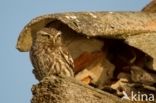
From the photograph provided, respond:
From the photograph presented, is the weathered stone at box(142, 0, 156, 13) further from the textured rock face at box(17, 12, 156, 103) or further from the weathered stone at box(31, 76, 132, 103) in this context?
the weathered stone at box(31, 76, 132, 103)

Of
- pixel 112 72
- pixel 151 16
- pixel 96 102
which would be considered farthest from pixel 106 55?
pixel 96 102

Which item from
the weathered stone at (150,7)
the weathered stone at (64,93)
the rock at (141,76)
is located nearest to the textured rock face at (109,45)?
the rock at (141,76)

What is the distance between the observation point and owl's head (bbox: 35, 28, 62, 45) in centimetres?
579

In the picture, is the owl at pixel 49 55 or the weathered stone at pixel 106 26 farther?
the owl at pixel 49 55

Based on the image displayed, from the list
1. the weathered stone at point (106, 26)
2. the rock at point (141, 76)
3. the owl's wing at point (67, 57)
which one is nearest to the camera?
the weathered stone at point (106, 26)

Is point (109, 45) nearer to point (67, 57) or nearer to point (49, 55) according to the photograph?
point (67, 57)

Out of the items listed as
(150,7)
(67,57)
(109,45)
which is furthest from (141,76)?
(150,7)

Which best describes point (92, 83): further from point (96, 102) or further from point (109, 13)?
point (96, 102)

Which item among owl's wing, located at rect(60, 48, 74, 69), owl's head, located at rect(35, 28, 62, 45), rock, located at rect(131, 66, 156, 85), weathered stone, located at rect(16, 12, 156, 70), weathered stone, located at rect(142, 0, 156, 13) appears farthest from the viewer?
weathered stone, located at rect(142, 0, 156, 13)

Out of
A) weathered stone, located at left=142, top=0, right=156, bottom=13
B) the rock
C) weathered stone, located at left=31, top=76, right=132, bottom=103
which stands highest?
weathered stone, located at left=142, top=0, right=156, bottom=13

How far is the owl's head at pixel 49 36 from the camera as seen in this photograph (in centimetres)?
579

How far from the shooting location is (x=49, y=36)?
240 inches

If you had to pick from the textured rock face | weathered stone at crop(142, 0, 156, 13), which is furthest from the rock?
weathered stone at crop(142, 0, 156, 13)

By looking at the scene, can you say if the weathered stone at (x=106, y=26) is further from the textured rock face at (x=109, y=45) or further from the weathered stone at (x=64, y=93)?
the weathered stone at (x=64, y=93)
